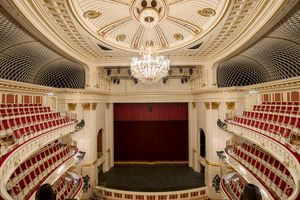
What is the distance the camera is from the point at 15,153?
12.9ft

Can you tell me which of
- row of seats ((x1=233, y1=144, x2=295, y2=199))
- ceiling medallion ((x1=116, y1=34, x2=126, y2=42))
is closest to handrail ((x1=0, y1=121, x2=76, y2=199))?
ceiling medallion ((x1=116, y1=34, x2=126, y2=42))

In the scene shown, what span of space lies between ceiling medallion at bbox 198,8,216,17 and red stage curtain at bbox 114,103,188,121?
24.1ft

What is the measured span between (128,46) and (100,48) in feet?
4.51

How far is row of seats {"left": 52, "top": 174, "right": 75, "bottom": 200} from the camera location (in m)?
6.00

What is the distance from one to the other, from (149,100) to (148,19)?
664cm

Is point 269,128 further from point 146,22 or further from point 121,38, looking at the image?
point 121,38

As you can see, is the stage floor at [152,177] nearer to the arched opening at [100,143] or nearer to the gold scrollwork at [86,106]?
the arched opening at [100,143]

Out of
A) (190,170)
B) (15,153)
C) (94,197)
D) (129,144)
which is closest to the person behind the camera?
(15,153)

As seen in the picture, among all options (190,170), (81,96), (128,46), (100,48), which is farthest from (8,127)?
(190,170)

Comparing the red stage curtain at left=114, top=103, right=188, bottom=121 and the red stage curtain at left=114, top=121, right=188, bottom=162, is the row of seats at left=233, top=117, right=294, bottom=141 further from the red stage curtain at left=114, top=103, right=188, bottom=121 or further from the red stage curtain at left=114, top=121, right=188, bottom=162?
the red stage curtain at left=114, top=121, right=188, bottom=162

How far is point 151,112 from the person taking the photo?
38.4ft

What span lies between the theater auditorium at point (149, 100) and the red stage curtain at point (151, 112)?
0.08 meters

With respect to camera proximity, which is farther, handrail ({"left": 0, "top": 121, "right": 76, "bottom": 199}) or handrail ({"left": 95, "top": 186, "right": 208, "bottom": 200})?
handrail ({"left": 95, "top": 186, "right": 208, "bottom": 200})

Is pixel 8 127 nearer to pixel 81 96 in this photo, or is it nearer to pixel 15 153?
pixel 15 153
